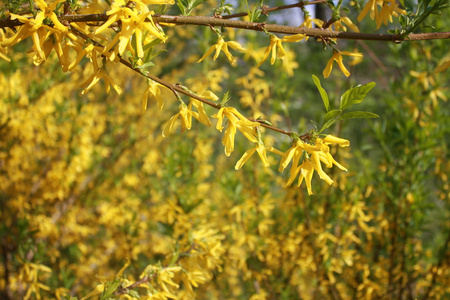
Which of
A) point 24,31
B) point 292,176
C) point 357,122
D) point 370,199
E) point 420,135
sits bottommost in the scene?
point 357,122

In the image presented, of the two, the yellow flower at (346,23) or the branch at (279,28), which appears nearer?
the branch at (279,28)

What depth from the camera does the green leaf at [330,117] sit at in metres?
0.86

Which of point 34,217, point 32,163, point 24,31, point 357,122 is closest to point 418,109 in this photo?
point 24,31

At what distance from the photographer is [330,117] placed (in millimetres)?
883

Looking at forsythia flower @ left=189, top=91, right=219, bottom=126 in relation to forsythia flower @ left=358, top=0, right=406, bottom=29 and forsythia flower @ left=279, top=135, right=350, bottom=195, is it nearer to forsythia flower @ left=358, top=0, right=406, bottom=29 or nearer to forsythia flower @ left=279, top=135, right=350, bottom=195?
forsythia flower @ left=279, top=135, right=350, bottom=195

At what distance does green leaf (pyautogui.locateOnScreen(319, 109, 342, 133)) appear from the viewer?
0.86 metres

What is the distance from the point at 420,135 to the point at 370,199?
55cm

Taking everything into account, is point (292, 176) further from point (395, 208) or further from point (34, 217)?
point (34, 217)

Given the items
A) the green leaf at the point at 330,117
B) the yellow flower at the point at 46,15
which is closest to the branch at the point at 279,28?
the yellow flower at the point at 46,15

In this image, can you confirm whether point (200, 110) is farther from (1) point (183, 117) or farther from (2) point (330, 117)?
(2) point (330, 117)

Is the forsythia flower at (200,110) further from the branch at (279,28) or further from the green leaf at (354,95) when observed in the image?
the green leaf at (354,95)

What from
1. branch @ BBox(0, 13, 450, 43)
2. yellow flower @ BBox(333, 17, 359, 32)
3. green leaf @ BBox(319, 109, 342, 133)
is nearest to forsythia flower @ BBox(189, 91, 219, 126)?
branch @ BBox(0, 13, 450, 43)

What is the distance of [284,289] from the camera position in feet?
7.36

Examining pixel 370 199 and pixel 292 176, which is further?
pixel 370 199
